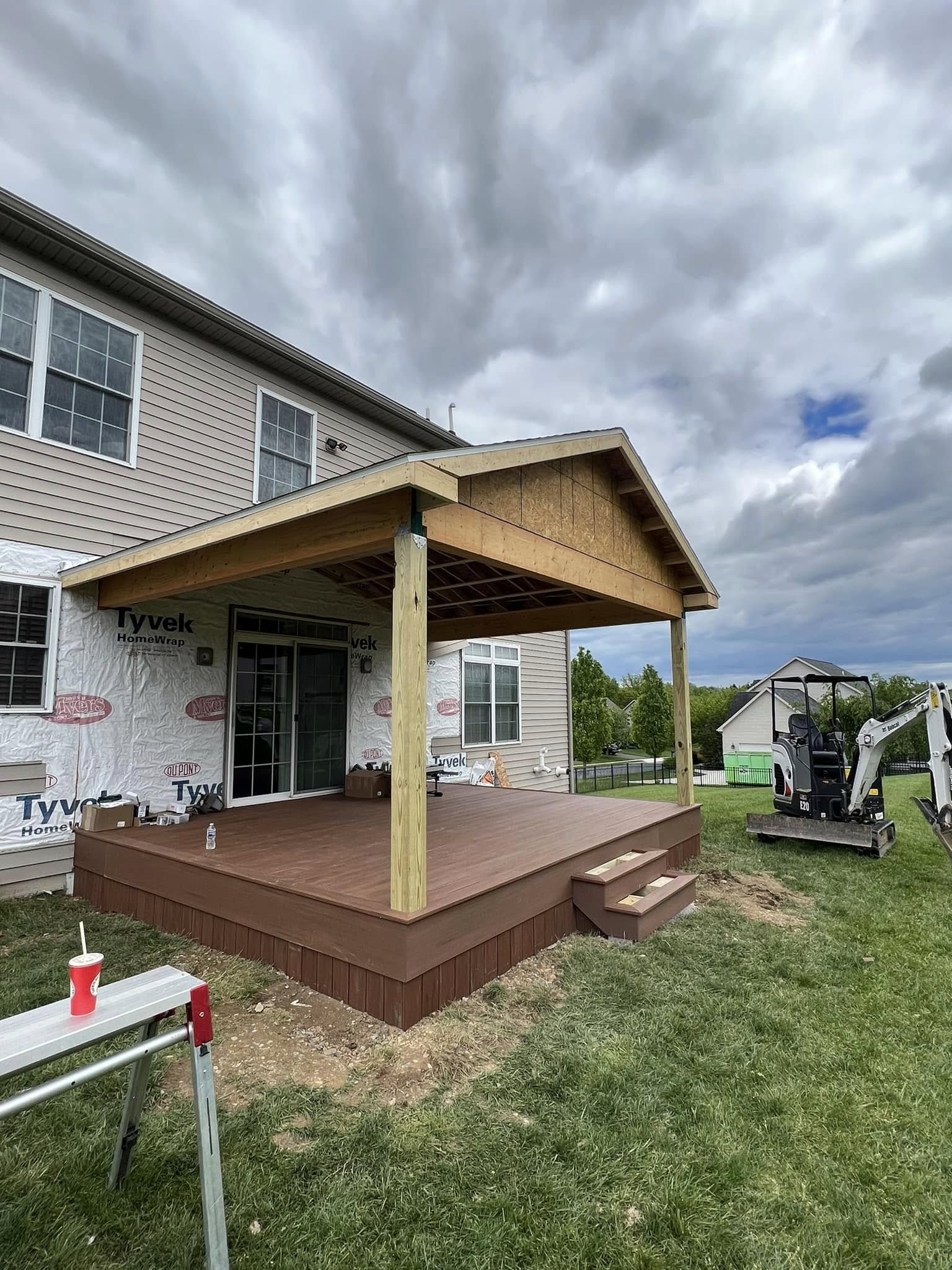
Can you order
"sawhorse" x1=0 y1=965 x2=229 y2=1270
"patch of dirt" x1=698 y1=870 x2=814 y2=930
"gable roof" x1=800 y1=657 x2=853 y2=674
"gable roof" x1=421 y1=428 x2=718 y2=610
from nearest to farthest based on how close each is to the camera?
"sawhorse" x1=0 y1=965 x2=229 y2=1270 < "gable roof" x1=421 y1=428 x2=718 y2=610 < "patch of dirt" x1=698 y1=870 x2=814 y2=930 < "gable roof" x1=800 y1=657 x2=853 y2=674

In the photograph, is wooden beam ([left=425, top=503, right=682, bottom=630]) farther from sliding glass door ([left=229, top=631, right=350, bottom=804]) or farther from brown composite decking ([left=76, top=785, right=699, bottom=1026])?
sliding glass door ([left=229, top=631, right=350, bottom=804])

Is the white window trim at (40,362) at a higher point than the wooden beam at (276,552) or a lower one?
higher

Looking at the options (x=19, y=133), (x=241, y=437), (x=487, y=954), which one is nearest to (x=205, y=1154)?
(x=487, y=954)

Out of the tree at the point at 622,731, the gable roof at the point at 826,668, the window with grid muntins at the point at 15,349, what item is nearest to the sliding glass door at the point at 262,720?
the window with grid muntins at the point at 15,349

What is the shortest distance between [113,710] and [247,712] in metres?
1.39

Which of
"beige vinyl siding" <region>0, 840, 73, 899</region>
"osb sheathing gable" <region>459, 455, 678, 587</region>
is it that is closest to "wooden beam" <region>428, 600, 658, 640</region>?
"osb sheathing gable" <region>459, 455, 678, 587</region>

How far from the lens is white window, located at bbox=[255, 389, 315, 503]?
7406 millimetres

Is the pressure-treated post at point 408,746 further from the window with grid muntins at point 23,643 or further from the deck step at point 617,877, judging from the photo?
the window with grid muntins at point 23,643

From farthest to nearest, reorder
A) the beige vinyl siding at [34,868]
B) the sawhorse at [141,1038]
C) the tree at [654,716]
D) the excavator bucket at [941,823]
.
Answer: the tree at [654,716], the beige vinyl siding at [34,868], the excavator bucket at [941,823], the sawhorse at [141,1038]

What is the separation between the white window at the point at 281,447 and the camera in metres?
7.41

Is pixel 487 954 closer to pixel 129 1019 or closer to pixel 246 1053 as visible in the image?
pixel 246 1053

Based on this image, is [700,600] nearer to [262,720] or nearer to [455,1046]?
[262,720]

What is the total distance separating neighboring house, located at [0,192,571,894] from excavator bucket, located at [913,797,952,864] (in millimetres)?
5179

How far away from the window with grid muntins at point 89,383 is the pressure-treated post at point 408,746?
4.40 meters
